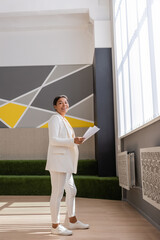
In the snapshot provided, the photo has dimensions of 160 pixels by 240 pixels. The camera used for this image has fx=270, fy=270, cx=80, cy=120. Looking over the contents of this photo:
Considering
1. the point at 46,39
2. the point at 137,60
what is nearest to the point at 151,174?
the point at 137,60

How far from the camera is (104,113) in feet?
18.1

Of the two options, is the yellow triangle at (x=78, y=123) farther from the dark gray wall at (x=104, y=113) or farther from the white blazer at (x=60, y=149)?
the white blazer at (x=60, y=149)

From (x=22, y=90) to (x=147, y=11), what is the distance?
4429 millimetres

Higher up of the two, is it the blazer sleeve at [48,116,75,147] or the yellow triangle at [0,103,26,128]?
the yellow triangle at [0,103,26,128]

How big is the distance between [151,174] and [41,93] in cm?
480

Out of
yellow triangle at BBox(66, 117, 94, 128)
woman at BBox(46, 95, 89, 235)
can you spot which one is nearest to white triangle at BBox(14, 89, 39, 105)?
yellow triangle at BBox(66, 117, 94, 128)

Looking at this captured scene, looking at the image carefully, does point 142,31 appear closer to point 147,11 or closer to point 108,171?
point 147,11

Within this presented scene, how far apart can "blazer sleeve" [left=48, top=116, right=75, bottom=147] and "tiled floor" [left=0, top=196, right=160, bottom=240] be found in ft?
2.79

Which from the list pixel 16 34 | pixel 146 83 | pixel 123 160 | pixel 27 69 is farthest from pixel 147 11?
pixel 16 34

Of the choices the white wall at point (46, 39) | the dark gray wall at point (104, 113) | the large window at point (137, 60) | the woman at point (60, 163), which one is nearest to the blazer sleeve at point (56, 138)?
the woman at point (60, 163)

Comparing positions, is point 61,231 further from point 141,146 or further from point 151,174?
point 141,146

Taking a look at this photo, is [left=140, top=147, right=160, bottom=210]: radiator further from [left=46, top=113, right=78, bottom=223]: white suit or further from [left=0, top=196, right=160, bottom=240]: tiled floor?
[left=46, top=113, right=78, bottom=223]: white suit

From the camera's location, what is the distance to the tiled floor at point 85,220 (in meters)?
2.54

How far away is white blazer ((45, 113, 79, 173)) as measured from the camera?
2.47 metres
